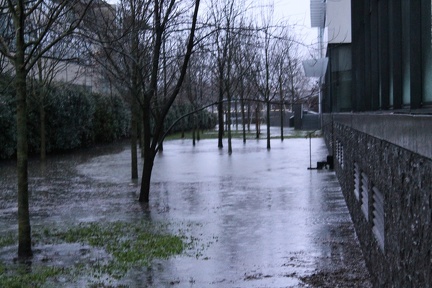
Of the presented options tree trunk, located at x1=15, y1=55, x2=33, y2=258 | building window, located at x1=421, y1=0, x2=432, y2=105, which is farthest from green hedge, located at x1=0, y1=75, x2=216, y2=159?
building window, located at x1=421, y1=0, x2=432, y2=105

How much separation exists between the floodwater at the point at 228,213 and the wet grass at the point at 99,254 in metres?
0.30

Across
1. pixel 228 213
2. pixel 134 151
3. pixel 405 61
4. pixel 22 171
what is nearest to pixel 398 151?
pixel 405 61

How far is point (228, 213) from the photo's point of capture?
13.8 meters

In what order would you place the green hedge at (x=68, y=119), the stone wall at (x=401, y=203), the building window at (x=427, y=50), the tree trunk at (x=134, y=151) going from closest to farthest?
the stone wall at (x=401, y=203)
the building window at (x=427, y=50)
the tree trunk at (x=134, y=151)
the green hedge at (x=68, y=119)

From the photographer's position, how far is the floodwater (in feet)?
27.8

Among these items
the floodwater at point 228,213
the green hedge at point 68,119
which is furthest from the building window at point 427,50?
the green hedge at point 68,119

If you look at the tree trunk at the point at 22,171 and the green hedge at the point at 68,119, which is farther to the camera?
the green hedge at the point at 68,119

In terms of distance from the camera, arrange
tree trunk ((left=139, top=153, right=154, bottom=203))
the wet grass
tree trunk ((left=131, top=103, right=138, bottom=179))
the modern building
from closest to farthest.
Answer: the modern building < the wet grass < tree trunk ((left=139, top=153, right=154, bottom=203)) < tree trunk ((left=131, top=103, right=138, bottom=179))

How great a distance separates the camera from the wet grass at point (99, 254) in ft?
27.3

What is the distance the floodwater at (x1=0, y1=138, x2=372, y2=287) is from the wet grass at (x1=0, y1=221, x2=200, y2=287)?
30 centimetres

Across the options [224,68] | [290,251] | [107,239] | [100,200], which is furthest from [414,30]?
[224,68]

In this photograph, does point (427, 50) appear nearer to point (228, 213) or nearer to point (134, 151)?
point (228, 213)

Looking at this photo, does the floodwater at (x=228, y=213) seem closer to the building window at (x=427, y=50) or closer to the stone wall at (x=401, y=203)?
the stone wall at (x=401, y=203)

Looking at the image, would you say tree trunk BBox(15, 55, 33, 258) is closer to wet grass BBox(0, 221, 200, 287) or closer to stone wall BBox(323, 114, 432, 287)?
wet grass BBox(0, 221, 200, 287)
